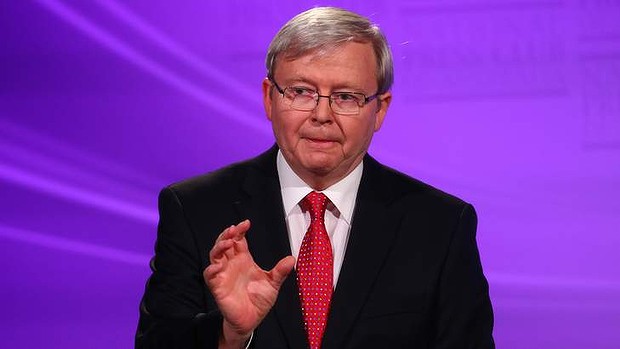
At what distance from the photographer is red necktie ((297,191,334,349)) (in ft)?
7.64

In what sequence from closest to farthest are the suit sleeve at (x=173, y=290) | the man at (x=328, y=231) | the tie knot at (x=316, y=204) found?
the suit sleeve at (x=173, y=290), the man at (x=328, y=231), the tie knot at (x=316, y=204)

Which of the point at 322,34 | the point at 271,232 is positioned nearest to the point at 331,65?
the point at 322,34

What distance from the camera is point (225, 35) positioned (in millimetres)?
3389

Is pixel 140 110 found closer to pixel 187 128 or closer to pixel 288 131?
pixel 187 128

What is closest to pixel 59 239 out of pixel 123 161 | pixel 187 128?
pixel 123 161

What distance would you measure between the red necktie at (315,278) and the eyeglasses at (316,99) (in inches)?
10.1

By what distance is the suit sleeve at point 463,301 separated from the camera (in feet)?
7.75

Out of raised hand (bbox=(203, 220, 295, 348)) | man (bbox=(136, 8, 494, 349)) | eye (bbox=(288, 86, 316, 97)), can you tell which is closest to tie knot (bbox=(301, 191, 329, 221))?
man (bbox=(136, 8, 494, 349))

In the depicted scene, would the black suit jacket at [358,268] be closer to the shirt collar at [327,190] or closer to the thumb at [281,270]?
the shirt collar at [327,190]

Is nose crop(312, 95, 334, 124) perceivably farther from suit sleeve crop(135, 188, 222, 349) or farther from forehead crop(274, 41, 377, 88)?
suit sleeve crop(135, 188, 222, 349)

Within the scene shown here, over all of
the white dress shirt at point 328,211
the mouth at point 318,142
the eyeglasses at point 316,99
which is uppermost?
the eyeglasses at point 316,99

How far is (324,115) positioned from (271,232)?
→ 0.29 meters

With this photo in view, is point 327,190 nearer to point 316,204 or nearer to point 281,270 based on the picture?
point 316,204

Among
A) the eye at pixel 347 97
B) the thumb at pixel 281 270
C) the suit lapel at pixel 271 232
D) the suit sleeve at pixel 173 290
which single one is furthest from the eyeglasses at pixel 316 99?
the thumb at pixel 281 270
